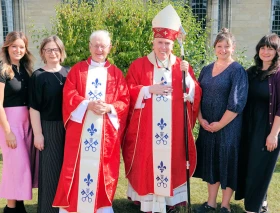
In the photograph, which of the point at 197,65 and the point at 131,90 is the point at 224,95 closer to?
the point at 131,90

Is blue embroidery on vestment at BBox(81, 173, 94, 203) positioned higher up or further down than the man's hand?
further down

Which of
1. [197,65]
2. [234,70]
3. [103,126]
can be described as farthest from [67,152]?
[197,65]

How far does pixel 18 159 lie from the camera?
12.0 ft

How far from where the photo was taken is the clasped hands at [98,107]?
3.47 meters

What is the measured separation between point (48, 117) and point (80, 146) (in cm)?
44

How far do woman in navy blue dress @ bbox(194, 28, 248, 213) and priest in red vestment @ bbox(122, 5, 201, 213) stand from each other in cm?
15

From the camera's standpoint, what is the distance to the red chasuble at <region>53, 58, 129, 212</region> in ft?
11.6

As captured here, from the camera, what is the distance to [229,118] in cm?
368

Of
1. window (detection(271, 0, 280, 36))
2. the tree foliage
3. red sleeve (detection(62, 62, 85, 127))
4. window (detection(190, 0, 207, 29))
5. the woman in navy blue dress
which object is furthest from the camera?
window (detection(271, 0, 280, 36))

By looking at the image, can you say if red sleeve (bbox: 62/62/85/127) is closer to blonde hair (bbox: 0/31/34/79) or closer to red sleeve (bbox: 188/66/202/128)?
blonde hair (bbox: 0/31/34/79)

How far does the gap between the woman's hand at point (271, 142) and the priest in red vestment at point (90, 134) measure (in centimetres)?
154

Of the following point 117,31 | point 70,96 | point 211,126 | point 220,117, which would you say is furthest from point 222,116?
point 117,31

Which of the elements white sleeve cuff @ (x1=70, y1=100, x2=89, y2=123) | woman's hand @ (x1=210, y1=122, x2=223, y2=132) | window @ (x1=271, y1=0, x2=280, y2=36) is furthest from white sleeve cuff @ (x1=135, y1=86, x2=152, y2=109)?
window @ (x1=271, y1=0, x2=280, y2=36)

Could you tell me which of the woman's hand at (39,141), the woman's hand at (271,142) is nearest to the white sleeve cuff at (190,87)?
the woman's hand at (271,142)
